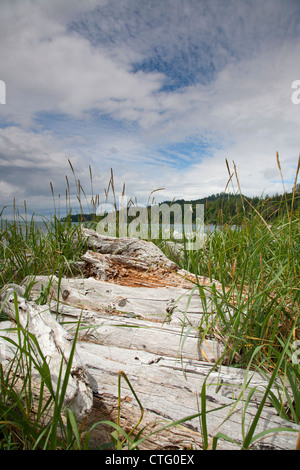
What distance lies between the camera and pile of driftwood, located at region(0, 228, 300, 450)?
122 centimetres

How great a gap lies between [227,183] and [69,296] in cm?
184

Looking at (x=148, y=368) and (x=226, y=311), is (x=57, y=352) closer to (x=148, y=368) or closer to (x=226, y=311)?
(x=148, y=368)

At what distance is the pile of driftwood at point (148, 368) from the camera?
122 cm

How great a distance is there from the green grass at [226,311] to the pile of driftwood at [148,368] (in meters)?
0.07

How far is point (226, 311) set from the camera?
1.78 metres

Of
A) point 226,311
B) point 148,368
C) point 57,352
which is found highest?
point 226,311

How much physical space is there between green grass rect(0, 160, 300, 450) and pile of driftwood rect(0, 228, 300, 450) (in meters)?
0.07

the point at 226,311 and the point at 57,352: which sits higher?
the point at 226,311

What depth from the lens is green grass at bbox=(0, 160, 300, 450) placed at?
113 cm

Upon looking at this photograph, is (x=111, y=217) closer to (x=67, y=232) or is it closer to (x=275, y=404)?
(x=67, y=232)

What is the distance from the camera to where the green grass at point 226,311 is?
113 centimetres

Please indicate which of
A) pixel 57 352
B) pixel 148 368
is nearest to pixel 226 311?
pixel 148 368

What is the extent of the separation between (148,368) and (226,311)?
63 centimetres
